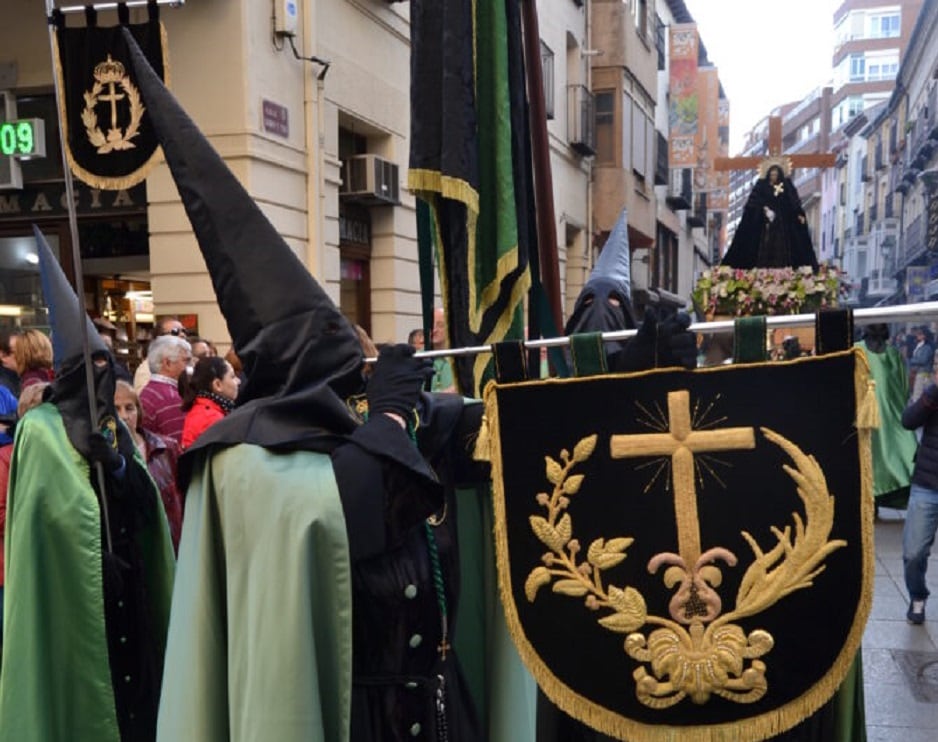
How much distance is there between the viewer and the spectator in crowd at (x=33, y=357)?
553 cm

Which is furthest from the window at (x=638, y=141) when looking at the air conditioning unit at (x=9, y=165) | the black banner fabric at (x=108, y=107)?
the black banner fabric at (x=108, y=107)

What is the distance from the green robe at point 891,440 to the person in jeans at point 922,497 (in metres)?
1.57

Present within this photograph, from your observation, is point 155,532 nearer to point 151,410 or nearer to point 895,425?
point 151,410

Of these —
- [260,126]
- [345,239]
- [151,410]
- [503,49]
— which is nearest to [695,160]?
[345,239]

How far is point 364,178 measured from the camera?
10750 mm

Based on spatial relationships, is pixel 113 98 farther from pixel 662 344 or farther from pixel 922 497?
pixel 922 497

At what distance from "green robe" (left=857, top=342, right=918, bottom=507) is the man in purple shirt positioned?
5305mm

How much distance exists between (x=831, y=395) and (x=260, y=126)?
313 inches

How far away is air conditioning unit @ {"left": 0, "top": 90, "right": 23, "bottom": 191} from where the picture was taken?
8883 millimetres

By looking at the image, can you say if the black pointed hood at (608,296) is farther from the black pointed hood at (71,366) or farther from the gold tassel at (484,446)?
the black pointed hood at (71,366)

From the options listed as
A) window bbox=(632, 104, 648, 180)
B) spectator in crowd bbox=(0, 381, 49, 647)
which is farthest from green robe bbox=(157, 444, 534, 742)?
window bbox=(632, 104, 648, 180)

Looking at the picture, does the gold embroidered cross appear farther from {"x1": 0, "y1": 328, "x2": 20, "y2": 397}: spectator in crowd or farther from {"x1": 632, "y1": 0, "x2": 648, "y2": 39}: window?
{"x1": 632, "y1": 0, "x2": 648, "y2": 39}: window

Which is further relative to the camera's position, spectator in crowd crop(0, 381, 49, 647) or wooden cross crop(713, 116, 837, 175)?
wooden cross crop(713, 116, 837, 175)

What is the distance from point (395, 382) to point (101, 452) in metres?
1.49
